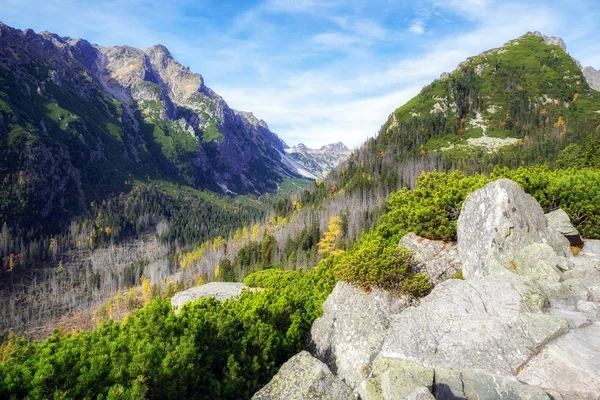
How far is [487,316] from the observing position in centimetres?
1501

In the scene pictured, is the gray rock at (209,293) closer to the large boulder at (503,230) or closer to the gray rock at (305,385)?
the gray rock at (305,385)

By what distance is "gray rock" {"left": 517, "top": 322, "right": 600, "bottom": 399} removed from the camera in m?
10.8

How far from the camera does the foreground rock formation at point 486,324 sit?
11734 millimetres

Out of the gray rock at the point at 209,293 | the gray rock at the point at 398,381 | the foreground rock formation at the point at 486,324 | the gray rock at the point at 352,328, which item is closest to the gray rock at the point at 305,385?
the foreground rock formation at the point at 486,324

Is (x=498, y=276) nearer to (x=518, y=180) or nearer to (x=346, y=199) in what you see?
(x=518, y=180)

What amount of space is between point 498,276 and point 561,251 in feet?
24.9

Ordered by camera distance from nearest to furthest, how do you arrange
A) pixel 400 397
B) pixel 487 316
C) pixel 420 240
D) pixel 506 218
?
pixel 400 397 → pixel 487 316 → pixel 506 218 → pixel 420 240

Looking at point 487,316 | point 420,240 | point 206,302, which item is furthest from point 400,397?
point 420,240

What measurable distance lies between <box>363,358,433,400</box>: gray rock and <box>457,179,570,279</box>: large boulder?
10516mm

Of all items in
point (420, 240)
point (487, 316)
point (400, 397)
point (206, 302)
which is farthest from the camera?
point (420, 240)

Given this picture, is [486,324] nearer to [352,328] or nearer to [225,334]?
[352,328]

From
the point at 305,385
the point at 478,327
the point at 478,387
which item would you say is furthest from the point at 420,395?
the point at 478,327

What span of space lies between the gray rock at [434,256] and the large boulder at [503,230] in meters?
1.50

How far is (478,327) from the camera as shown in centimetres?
1436
